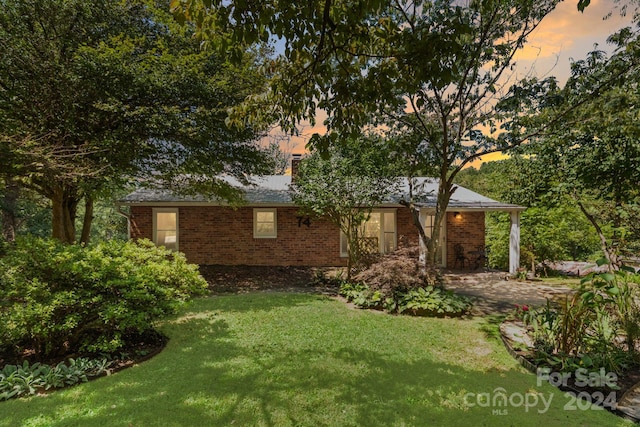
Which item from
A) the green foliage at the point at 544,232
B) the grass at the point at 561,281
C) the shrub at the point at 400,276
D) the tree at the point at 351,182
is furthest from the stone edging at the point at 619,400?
the grass at the point at 561,281

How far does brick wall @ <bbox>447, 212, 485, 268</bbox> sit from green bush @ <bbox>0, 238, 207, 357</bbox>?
11.6 m

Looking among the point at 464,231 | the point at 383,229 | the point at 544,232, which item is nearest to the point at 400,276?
the point at 383,229

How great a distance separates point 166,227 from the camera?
13148 mm

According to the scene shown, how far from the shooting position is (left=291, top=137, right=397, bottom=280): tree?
9.35 m

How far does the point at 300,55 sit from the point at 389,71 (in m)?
1.04

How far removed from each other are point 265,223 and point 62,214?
6619 millimetres

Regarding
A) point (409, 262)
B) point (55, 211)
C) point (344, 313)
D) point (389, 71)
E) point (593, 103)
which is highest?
point (593, 103)

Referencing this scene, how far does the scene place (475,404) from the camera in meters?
3.64

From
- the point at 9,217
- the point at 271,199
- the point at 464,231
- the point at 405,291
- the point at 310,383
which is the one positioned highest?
the point at 271,199

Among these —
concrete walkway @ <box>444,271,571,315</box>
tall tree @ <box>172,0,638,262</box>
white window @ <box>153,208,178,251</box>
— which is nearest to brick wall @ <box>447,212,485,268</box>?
concrete walkway @ <box>444,271,571,315</box>

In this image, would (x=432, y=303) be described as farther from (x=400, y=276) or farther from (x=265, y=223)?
(x=265, y=223)

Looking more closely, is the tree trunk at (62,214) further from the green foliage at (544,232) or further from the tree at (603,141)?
the green foliage at (544,232)

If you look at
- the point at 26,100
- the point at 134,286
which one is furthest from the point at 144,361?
the point at 26,100

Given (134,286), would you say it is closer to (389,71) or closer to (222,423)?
(222,423)
